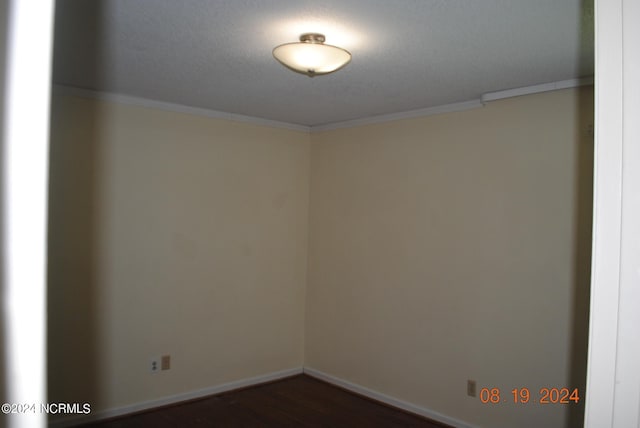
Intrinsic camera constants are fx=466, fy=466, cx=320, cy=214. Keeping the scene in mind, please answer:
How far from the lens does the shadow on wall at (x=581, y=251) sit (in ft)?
9.69

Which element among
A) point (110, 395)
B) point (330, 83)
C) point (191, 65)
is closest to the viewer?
point (191, 65)

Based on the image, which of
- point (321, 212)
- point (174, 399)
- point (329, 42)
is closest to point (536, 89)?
point (329, 42)

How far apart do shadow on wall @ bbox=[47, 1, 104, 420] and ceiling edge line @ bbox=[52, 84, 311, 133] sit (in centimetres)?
12

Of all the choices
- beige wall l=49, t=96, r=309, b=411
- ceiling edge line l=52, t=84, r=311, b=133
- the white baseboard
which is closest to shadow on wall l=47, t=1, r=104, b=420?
beige wall l=49, t=96, r=309, b=411

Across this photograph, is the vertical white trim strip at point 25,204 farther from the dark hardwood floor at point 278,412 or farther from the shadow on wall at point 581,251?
the dark hardwood floor at point 278,412

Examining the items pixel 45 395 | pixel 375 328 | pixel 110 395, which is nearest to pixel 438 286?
pixel 375 328

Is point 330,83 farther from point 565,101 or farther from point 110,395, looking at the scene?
point 110,395

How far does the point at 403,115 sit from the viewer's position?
4.04 metres

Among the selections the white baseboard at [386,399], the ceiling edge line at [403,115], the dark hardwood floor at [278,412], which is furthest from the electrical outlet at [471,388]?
the ceiling edge line at [403,115]

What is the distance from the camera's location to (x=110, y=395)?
3602 mm

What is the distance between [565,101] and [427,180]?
1172mm

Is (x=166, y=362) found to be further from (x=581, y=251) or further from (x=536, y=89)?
(x=536, y=89)

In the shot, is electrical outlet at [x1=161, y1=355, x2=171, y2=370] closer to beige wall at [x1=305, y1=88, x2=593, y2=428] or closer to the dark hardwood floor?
the dark hardwood floor

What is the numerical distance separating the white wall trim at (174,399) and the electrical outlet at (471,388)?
6.18 feet
